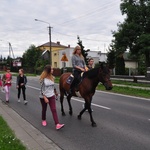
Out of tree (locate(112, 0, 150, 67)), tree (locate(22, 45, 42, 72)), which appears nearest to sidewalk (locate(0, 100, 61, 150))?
tree (locate(112, 0, 150, 67))

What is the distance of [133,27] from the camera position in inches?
1318

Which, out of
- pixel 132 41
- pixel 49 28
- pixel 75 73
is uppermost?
pixel 49 28

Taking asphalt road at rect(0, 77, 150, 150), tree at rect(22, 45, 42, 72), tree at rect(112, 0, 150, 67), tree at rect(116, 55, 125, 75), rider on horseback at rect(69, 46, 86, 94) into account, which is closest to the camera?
asphalt road at rect(0, 77, 150, 150)

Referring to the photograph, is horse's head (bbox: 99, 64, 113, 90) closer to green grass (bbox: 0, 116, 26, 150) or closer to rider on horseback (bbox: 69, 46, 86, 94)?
rider on horseback (bbox: 69, 46, 86, 94)

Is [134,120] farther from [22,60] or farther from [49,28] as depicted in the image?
[22,60]

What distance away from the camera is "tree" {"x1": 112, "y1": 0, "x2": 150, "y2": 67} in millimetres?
33312

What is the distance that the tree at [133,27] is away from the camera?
33.3 meters

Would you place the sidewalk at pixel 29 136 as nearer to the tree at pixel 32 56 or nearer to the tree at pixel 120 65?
the tree at pixel 120 65

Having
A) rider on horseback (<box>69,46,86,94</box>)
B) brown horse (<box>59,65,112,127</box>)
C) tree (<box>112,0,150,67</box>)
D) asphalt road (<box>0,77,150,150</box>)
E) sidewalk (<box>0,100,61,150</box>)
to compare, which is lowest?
asphalt road (<box>0,77,150,150</box>)

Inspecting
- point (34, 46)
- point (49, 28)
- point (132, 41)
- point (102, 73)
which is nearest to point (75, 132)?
point (102, 73)

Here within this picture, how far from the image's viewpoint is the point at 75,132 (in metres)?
7.34

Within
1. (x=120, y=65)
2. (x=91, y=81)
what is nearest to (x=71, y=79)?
(x=91, y=81)

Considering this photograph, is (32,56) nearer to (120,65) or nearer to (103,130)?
(120,65)

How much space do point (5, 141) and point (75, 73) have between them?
363 centimetres
